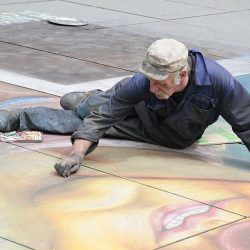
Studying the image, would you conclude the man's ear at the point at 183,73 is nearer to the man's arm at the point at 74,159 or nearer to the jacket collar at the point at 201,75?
the jacket collar at the point at 201,75

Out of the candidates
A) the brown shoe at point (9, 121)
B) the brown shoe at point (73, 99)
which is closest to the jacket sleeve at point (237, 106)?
the brown shoe at point (73, 99)

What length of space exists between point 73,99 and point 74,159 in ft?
3.71

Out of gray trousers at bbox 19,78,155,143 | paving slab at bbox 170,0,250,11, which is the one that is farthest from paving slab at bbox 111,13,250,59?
gray trousers at bbox 19,78,155,143

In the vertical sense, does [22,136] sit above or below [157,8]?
above

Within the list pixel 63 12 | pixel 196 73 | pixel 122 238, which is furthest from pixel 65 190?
pixel 63 12

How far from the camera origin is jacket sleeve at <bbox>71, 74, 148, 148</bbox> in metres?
5.44

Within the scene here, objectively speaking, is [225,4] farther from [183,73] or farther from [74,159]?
[74,159]

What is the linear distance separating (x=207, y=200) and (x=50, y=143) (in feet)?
4.67

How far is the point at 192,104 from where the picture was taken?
216 inches

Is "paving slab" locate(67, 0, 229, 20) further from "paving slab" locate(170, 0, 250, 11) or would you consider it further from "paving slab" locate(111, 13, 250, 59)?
"paving slab" locate(111, 13, 250, 59)

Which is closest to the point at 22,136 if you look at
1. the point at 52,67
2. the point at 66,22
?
the point at 52,67

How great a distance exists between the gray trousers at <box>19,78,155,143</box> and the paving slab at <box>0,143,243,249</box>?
697 mm

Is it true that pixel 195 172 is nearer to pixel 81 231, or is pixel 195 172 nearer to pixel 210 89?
pixel 210 89

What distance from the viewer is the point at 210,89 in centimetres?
540
